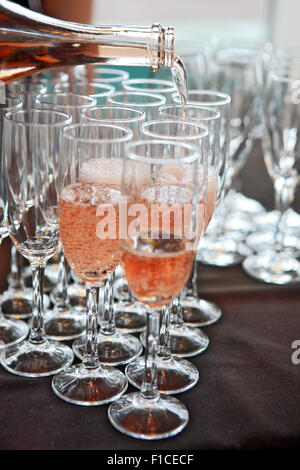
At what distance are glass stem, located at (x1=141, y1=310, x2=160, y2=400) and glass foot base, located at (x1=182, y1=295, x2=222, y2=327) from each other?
24cm

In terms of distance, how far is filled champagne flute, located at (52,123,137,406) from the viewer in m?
0.81

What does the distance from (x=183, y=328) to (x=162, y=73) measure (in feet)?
1.92

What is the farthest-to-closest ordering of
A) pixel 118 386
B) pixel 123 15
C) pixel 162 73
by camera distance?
1. pixel 123 15
2. pixel 162 73
3. pixel 118 386

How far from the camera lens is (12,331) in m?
1.07

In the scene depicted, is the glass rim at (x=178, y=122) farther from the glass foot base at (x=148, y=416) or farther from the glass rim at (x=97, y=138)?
the glass foot base at (x=148, y=416)

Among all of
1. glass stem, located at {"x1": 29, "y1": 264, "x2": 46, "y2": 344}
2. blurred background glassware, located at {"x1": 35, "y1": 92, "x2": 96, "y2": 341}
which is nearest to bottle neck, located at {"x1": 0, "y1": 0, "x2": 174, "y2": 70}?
blurred background glassware, located at {"x1": 35, "y1": 92, "x2": 96, "y2": 341}

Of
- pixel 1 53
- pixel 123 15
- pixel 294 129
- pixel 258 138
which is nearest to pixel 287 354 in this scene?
pixel 294 129

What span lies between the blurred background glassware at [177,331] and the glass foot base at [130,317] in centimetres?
5

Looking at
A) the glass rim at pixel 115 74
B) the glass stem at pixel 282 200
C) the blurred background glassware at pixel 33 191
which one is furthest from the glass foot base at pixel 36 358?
the glass stem at pixel 282 200

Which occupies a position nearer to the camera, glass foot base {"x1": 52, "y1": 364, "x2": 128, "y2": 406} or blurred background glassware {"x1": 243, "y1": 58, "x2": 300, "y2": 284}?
glass foot base {"x1": 52, "y1": 364, "x2": 128, "y2": 406}

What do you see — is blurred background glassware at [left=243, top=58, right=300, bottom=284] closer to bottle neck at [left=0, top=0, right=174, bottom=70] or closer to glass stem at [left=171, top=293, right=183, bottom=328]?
glass stem at [left=171, top=293, right=183, bottom=328]

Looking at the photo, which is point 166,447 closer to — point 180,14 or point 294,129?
point 294,129

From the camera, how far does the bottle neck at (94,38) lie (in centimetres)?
94

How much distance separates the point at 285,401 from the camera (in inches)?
34.7
